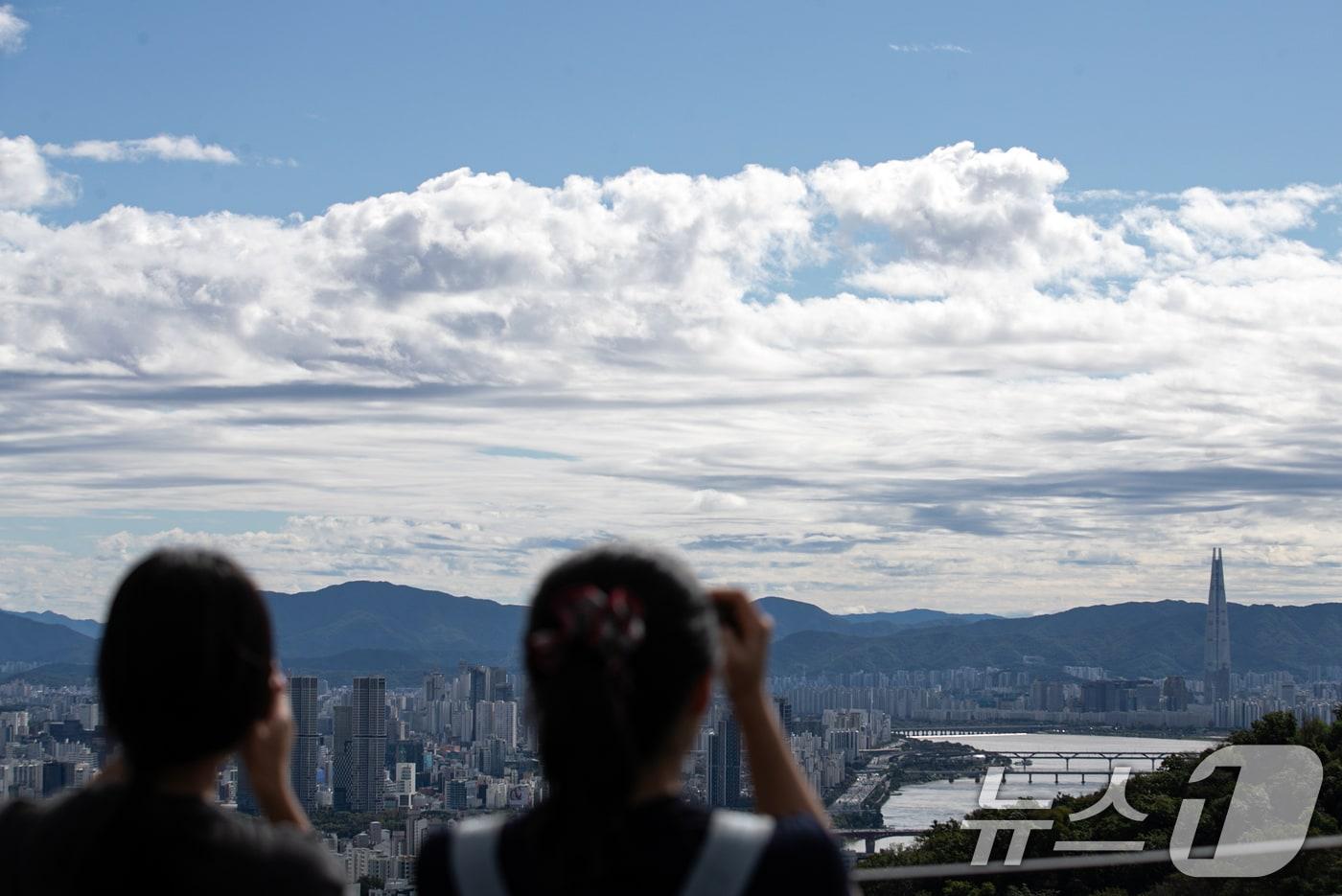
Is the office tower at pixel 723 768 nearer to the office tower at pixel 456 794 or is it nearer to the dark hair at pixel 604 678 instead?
the office tower at pixel 456 794

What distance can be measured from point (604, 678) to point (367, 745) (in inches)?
1817

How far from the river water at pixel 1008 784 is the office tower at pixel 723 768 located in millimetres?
2427

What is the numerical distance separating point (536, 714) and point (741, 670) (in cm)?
23

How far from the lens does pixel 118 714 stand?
1283mm

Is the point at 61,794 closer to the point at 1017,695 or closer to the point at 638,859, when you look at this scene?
the point at 638,859

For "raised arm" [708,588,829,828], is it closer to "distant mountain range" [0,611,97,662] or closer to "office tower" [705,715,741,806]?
"office tower" [705,715,741,806]

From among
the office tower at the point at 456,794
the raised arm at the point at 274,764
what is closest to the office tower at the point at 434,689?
the office tower at the point at 456,794

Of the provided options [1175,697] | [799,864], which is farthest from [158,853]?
[1175,697]

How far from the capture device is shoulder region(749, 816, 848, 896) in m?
1.14

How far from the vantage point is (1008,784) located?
1524 inches

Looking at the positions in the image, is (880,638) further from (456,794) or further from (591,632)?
(591,632)

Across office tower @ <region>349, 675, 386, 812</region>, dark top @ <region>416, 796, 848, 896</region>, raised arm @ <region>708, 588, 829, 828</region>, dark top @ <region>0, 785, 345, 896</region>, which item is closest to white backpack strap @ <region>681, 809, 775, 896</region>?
dark top @ <region>416, 796, 848, 896</region>

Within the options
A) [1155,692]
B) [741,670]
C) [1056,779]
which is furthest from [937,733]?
[741,670]

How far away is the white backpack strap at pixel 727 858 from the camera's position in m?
1.12
